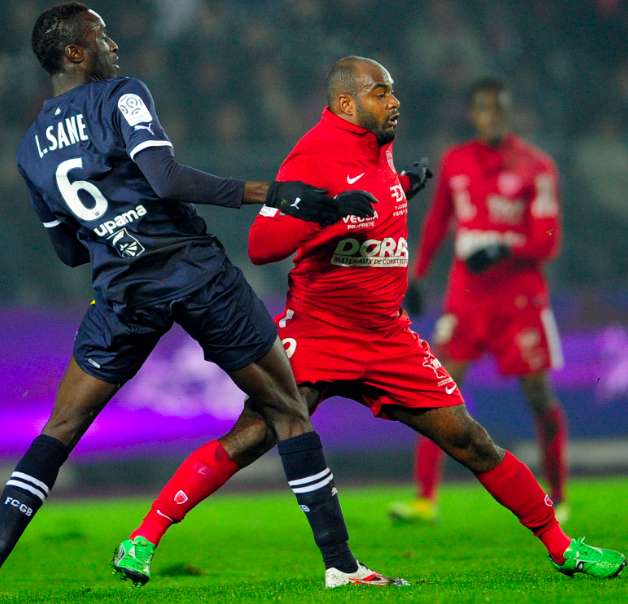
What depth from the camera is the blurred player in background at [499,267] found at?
29.5 feet

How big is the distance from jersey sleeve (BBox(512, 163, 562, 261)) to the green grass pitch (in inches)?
67.2

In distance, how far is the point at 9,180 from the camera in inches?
466

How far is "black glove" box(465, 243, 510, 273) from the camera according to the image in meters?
8.95

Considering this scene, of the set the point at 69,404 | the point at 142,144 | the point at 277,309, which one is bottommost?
the point at 277,309

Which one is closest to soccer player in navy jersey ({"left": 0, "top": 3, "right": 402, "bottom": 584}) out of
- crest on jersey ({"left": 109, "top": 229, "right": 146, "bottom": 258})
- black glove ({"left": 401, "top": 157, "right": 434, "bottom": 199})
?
crest on jersey ({"left": 109, "top": 229, "right": 146, "bottom": 258})

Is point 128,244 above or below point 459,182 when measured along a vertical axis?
above

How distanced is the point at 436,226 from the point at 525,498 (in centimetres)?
397

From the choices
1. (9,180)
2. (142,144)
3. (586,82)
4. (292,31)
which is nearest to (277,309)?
(9,180)

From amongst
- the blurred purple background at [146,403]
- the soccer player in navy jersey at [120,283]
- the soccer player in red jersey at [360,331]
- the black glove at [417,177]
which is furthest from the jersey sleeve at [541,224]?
the soccer player in navy jersey at [120,283]

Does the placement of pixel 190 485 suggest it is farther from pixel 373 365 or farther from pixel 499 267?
pixel 499 267

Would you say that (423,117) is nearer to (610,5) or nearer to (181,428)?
(610,5)

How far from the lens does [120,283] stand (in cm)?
526

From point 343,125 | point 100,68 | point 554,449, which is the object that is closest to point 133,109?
point 100,68

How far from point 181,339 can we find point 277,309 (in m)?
0.85
